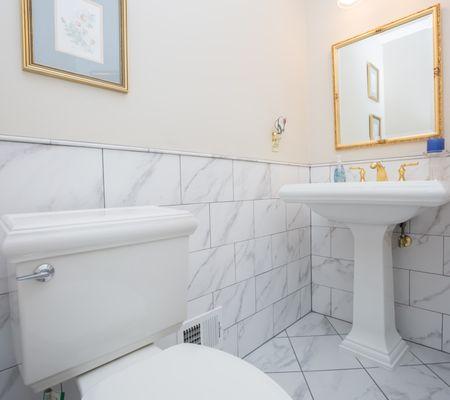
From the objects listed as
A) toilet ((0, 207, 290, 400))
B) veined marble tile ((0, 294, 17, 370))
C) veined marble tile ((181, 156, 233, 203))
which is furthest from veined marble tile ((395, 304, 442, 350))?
veined marble tile ((0, 294, 17, 370))

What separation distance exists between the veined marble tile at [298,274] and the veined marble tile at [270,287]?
0.20ft

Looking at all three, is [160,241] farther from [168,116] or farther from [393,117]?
[393,117]

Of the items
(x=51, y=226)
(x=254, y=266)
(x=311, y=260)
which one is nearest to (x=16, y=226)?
(x=51, y=226)

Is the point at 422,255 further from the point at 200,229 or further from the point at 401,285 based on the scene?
the point at 200,229

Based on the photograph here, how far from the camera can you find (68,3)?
0.91 metres

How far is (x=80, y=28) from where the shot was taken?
932 mm

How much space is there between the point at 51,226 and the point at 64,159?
1.17 feet

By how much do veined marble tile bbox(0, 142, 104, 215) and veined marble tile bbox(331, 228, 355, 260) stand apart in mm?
1457

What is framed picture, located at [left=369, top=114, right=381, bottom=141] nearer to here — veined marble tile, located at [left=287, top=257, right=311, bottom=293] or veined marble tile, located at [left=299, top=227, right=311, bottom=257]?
veined marble tile, located at [left=299, top=227, right=311, bottom=257]

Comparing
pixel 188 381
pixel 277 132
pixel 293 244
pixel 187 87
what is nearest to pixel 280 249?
pixel 293 244

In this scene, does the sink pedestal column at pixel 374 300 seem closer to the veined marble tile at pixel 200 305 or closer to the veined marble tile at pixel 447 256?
the veined marble tile at pixel 447 256

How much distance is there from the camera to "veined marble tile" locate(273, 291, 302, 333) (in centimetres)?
170

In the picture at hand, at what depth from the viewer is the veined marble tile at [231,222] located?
1.35 m

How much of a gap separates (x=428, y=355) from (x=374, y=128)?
1.25 m
